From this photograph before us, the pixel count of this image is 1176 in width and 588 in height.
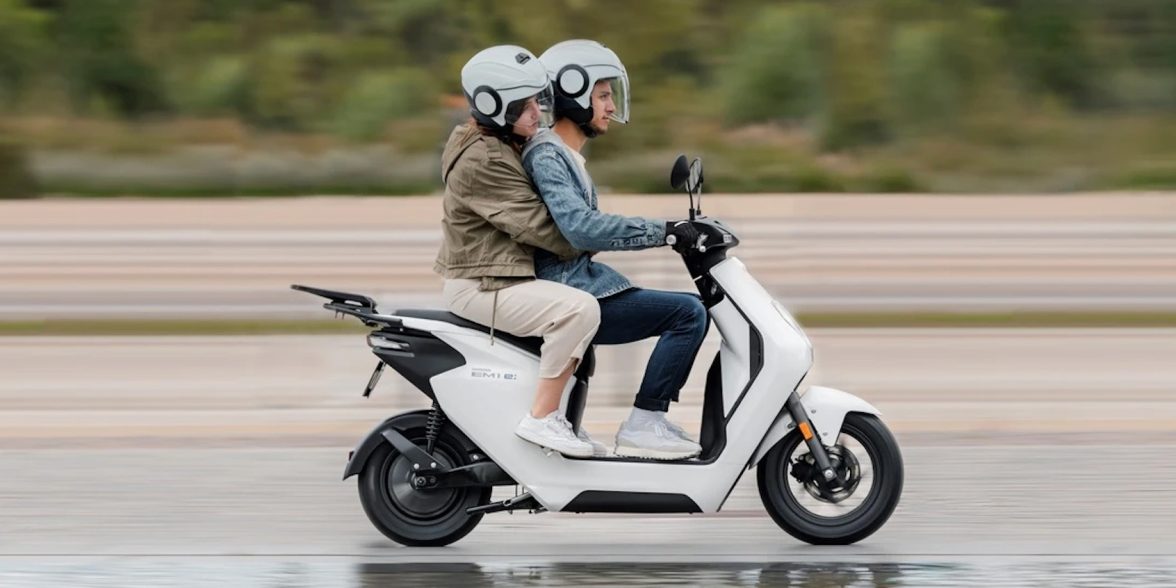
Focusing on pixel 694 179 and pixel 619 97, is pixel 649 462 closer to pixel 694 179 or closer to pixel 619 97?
pixel 694 179

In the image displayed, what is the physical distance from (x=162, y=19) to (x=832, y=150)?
42.6ft

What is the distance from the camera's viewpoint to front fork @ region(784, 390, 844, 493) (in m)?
6.30

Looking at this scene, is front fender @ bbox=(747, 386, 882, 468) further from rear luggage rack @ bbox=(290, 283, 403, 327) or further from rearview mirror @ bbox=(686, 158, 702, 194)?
rear luggage rack @ bbox=(290, 283, 403, 327)

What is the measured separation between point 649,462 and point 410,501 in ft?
2.77

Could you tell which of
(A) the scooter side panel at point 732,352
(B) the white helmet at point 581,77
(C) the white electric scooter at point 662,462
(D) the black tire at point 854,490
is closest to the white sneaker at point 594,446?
(C) the white electric scooter at point 662,462

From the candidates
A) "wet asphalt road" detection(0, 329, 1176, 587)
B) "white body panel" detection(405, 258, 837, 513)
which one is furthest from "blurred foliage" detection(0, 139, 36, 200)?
"white body panel" detection(405, 258, 837, 513)

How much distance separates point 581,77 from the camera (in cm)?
631

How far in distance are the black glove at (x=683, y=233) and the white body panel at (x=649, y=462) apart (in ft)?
0.66

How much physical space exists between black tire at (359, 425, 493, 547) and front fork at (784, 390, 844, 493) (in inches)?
41.9

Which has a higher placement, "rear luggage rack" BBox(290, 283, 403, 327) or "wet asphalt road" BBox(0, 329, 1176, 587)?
"rear luggage rack" BBox(290, 283, 403, 327)

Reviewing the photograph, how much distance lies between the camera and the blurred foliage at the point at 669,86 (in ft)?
101

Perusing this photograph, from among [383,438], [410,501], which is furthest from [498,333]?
[410,501]

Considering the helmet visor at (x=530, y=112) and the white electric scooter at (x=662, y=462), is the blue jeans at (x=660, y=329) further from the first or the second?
the helmet visor at (x=530, y=112)

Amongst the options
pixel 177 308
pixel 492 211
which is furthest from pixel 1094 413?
pixel 177 308
